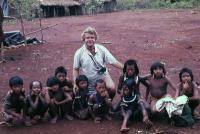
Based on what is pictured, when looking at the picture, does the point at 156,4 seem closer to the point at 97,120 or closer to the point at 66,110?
the point at 66,110

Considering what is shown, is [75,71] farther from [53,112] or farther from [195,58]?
[195,58]

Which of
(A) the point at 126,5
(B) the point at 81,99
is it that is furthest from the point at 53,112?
(A) the point at 126,5

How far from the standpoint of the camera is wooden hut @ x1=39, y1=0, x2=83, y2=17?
3355 centimetres

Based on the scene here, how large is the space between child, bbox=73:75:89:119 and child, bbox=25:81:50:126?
0.48m

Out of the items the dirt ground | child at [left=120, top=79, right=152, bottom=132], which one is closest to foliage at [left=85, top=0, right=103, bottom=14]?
the dirt ground

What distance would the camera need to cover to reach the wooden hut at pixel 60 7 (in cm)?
3355

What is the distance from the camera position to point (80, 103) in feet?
19.7

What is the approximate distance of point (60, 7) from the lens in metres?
35.4

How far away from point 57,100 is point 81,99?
1.23 ft

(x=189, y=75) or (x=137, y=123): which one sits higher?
(x=189, y=75)

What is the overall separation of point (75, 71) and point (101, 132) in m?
1.26

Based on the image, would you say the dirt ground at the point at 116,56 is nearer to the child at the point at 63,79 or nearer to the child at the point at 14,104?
the child at the point at 14,104

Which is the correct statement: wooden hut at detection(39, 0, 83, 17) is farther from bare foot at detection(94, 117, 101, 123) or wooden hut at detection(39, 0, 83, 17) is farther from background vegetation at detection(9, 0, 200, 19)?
bare foot at detection(94, 117, 101, 123)

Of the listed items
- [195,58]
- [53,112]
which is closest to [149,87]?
[53,112]
